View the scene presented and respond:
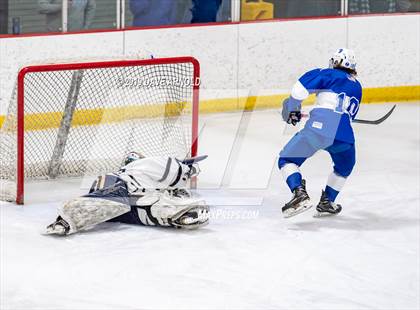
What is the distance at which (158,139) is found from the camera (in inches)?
287

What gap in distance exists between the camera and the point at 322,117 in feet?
20.8

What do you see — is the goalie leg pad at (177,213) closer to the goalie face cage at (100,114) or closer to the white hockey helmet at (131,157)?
the white hockey helmet at (131,157)

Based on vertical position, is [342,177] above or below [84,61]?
below

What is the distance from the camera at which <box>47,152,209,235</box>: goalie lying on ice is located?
6.10 m

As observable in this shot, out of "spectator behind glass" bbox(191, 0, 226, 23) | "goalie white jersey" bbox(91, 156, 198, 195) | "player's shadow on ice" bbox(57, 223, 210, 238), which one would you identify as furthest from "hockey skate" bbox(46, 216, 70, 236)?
"spectator behind glass" bbox(191, 0, 226, 23)

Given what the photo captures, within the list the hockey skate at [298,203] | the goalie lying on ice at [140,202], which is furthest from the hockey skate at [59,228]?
the hockey skate at [298,203]

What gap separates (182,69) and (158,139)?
16.5 inches

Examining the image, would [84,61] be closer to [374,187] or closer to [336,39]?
[374,187]

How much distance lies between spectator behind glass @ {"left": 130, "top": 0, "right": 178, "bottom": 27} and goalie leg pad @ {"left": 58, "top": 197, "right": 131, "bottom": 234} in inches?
109

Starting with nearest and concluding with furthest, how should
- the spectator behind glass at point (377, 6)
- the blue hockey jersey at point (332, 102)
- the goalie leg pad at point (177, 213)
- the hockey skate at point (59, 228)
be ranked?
1. the hockey skate at point (59, 228)
2. the goalie leg pad at point (177, 213)
3. the blue hockey jersey at point (332, 102)
4. the spectator behind glass at point (377, 6)

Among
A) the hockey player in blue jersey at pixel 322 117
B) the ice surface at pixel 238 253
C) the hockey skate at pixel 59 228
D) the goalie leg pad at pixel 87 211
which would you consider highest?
the hockey player in blue jersey at pixel 322 117

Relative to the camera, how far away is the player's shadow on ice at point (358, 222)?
6449 mm

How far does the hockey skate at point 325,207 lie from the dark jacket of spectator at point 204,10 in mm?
2719

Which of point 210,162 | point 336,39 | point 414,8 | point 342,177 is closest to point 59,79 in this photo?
point 210,162
